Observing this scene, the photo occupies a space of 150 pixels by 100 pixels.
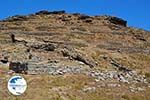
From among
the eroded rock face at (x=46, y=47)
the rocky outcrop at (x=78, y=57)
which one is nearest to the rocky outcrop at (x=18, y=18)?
the eroded rock face at (x=46, y=47)

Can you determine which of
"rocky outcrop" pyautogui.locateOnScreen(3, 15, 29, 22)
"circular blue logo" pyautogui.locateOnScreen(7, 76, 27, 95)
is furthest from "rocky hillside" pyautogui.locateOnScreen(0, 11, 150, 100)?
"circular blue logo" pyautogui.locateOnScreen(7, 76, 27, 95)

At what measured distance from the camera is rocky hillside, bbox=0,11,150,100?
26.0 metres

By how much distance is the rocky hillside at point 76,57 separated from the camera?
26.0m

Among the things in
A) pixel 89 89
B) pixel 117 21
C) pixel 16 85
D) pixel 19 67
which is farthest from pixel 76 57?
pixel 117 21

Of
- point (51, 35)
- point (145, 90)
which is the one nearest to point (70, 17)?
point (51, 35)

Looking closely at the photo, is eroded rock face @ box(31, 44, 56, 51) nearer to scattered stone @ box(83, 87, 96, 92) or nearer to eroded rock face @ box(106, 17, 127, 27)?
scattered stone @ box(83, 87, 96, 92)

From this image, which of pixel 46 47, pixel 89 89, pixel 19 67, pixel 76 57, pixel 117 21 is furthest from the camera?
pixel 117 21

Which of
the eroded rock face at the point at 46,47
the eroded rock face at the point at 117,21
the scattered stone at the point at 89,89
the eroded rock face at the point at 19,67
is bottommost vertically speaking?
the scattered stone at the point at 89,89

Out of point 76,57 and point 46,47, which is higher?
point 46,47

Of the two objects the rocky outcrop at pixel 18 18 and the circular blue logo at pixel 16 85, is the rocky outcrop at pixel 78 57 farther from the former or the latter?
the rocky outcrop at pixel 18 18

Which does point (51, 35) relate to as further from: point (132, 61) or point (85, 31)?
point (132, 61)

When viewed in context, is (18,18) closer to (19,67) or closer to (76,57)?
(76,57)

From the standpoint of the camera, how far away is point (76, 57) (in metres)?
38.8

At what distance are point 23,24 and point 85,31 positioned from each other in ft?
33.6
